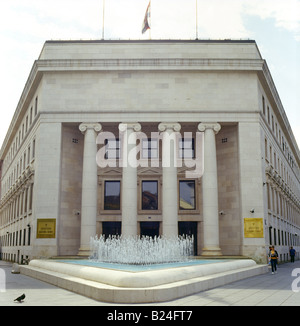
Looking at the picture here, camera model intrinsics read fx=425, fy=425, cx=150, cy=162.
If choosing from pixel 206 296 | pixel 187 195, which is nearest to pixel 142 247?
pixel 187 195

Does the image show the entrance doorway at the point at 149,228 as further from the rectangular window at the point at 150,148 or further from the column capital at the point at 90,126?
the column capital at the point at 90,126

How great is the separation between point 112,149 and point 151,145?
3.56 meters

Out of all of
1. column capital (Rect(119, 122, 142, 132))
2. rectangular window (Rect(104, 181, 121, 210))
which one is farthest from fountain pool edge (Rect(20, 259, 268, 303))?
rectangular window (Rect(104, 181, 121, 210))

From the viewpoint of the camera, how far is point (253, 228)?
1324 inches

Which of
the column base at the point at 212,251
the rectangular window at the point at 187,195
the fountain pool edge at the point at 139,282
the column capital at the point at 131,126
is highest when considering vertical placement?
the column capital at the point at 131,126

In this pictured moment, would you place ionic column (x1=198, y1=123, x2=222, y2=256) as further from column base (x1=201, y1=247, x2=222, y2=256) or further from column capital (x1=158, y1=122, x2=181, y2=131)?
column capital (x1=158, y1=122, x2=181, y2=131)

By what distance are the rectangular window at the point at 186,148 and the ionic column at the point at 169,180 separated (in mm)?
3131

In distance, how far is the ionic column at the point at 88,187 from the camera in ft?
111

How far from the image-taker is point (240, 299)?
49.3 feet

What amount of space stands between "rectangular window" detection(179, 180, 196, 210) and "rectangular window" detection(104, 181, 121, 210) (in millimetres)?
5631

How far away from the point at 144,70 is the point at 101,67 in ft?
12.0

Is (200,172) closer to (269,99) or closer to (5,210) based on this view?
(269,99)

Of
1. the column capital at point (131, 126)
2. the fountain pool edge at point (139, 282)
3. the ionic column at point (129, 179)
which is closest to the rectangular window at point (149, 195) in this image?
the ionic column at point (129, 179)

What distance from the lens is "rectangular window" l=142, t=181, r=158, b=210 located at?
3809cm
